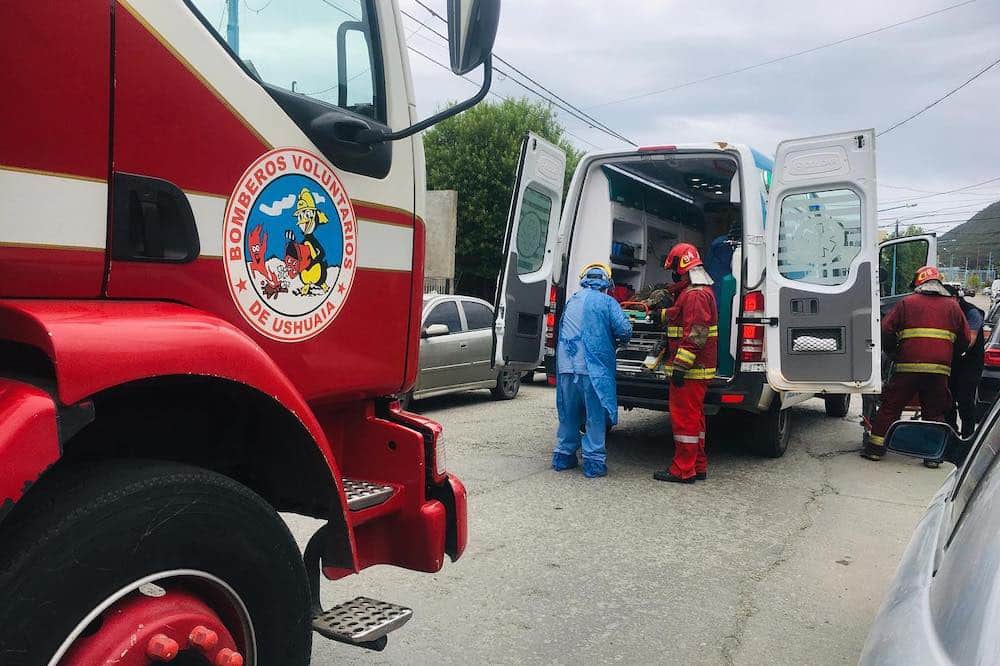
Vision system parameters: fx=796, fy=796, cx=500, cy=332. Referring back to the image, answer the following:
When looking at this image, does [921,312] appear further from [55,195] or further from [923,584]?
[55,195]

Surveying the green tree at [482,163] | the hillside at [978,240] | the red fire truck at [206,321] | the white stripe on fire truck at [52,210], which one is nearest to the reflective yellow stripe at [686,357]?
the red fire truck at [206,321]

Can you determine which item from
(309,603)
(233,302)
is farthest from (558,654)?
(233,302)

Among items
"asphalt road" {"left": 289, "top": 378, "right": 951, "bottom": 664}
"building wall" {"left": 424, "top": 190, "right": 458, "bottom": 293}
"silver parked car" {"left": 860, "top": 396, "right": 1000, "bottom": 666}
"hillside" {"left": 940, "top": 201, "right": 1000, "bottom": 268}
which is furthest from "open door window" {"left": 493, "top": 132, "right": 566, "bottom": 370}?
"hillside" {"left": 940, "top": 201, "right": 1000, "bottom": 268}

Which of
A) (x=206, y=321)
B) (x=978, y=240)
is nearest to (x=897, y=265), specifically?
(x=206, y=321)

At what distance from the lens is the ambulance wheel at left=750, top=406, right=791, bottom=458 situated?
7.05 meters

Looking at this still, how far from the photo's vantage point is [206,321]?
178 centimetres

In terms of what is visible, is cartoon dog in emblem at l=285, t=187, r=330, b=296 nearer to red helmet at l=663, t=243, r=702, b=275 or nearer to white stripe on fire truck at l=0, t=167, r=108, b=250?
white stripe on fire truck at l=0, t=167, r=108, b=250

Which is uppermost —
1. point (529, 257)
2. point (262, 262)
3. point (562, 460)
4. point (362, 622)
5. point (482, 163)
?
point (482, 163)

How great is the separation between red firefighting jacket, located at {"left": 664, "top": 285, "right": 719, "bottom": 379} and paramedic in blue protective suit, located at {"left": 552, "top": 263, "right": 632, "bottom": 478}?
40cm

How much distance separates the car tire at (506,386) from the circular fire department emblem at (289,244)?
8.43m

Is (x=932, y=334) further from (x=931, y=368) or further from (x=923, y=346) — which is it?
(x=931, y=368)

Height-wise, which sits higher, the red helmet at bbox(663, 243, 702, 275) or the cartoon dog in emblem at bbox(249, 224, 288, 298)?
the red helmet at bbox(663, 243, 702, 275)

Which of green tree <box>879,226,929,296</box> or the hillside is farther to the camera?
the hillside

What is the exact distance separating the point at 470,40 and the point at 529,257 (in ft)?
15.4
